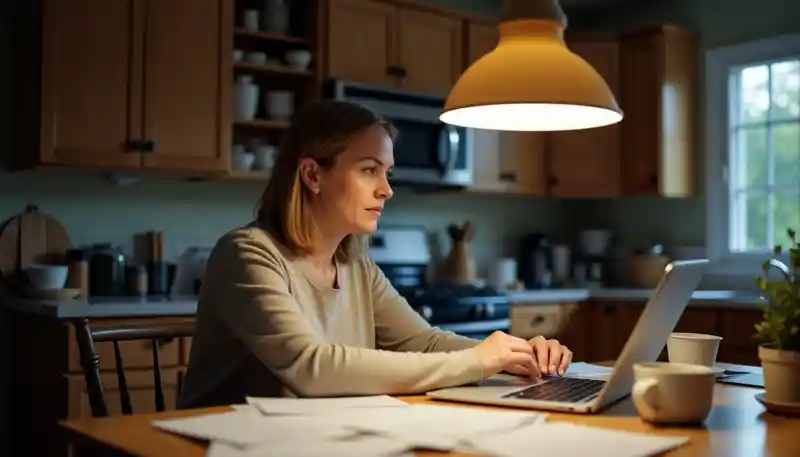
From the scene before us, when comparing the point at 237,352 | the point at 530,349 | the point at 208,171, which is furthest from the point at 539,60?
the point at 208,171

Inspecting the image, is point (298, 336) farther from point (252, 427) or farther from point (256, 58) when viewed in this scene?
point (256, 58)

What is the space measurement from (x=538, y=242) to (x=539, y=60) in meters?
3.21

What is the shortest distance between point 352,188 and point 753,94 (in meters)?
3.43

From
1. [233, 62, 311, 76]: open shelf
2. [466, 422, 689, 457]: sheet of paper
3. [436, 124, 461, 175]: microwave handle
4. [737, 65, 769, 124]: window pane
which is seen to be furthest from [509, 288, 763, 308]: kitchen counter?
[466, 422, 689, 457]: sheet of paper

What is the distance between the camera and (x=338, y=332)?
189cm

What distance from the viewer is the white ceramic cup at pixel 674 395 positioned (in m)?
1.27

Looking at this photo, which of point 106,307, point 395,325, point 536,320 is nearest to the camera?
point 395,325

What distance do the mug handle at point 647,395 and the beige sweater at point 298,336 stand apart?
34 cm

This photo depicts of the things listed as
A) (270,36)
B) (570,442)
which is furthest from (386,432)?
(270,36)

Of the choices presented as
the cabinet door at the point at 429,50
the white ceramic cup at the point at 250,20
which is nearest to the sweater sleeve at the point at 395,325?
the white ceramic cup at the point at 250,20

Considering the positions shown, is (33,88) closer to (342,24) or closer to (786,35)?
(342,24)

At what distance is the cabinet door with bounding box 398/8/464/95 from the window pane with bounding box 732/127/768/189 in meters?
1.52

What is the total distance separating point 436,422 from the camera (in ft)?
4.13

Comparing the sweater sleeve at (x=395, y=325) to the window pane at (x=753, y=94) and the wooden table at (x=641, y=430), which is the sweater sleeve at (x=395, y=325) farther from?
the window pane at (x=753, y=94)
